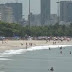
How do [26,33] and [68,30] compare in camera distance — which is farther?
[68,30]

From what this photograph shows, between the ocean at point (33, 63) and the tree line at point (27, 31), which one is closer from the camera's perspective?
the ocean at point (33, 63)

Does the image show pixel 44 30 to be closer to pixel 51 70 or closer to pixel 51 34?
pixel 51 34

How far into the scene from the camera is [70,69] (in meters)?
34.0

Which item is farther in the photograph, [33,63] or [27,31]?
[27,31]

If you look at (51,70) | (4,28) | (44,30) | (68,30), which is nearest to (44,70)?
(51,70)

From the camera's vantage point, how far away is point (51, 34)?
118375 millimetres

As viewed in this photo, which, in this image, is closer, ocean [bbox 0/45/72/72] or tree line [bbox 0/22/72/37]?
ocean [bbox 0/45/72/72]

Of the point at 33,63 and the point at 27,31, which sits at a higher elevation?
the point at 33,63

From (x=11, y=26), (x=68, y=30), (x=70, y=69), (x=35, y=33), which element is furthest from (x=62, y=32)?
(x=70, y=69)

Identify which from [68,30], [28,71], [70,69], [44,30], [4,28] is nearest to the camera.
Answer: [28,71]

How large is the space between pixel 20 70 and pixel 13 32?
68.3 meters

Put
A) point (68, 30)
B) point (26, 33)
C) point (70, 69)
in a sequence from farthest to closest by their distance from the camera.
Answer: point (68, 30) → point (26, 33) → point (70, 69)

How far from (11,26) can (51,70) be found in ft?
Result: 234

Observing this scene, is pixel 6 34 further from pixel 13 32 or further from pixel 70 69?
pixel 70 69
